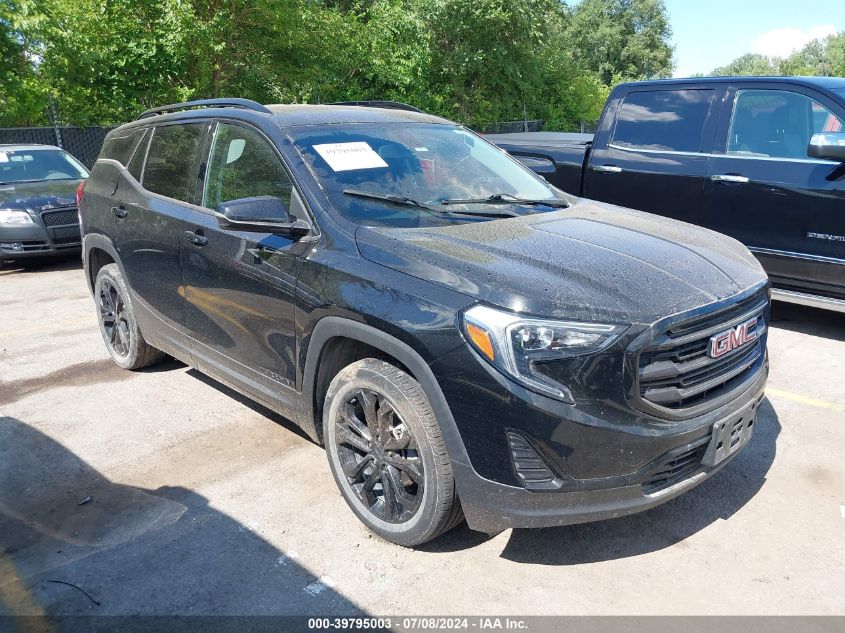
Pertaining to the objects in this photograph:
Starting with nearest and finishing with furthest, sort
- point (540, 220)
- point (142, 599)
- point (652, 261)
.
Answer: point (142, 599) < point (652, 261) < point (540, 220)

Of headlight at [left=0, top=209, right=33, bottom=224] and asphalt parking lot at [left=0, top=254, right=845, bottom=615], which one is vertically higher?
headlight at [left=0, top=209, right=33, bottom=224]

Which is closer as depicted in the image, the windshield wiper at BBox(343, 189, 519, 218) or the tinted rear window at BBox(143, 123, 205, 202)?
the windshield wiper at BBox(343, 189, 519, 218)

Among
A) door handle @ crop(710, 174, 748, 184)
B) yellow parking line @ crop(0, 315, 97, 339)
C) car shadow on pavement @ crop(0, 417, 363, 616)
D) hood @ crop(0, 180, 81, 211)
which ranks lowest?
yellow parking line @ crop(0, 315, 97, 339)

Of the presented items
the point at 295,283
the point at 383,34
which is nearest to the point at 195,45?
the point at 383,34

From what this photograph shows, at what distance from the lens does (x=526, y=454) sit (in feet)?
8.73

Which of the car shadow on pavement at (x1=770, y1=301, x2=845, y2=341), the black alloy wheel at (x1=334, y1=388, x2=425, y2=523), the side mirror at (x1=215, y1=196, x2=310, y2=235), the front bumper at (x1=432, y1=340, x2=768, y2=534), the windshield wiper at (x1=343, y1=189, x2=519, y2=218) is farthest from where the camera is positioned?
the car shadow on pavement at (x1=770, y1=301, x2=845, y2=341)

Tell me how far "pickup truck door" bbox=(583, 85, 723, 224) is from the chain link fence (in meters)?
11.9

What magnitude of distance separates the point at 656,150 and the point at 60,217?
7304 millimetres

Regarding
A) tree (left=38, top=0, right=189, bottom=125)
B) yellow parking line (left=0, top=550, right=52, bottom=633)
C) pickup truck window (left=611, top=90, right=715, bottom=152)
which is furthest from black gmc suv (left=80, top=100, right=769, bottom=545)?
tree (left=38, top=0, right=189, bottom=125)

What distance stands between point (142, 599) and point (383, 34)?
A: 21.0 meters

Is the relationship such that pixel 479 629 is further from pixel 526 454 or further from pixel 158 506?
pixel 158 506

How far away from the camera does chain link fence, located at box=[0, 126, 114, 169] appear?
Result: 14781mm

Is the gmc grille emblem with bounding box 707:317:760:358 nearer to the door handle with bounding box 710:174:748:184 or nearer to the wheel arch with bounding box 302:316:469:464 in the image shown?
the wheel arch with bounding box 302:316:469:464

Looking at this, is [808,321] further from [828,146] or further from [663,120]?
[663,120]
